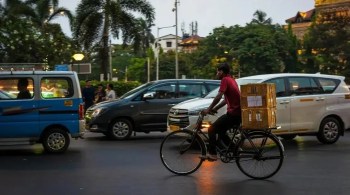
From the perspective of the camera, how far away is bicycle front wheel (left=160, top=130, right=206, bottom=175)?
28.1 feet

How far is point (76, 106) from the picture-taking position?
39.0ft

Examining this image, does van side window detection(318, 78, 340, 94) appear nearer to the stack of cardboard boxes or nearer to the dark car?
the dark car

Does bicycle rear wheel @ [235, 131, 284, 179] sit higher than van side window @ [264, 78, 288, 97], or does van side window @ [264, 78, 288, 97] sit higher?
van side window @ [264, 78, 288, 97]

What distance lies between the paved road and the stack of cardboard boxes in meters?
0.88

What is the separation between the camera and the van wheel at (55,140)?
11742 mm

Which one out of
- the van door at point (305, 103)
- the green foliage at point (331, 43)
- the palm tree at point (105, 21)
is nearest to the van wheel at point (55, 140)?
the van door at point (305, 103)

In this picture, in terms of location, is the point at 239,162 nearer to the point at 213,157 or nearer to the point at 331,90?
the point at 213,157

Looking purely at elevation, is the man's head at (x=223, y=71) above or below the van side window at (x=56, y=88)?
above

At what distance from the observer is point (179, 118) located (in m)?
12.4

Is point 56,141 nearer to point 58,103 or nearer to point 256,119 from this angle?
point 58,103

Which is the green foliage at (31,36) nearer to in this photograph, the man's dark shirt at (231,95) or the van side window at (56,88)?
the van side window at (56,88)

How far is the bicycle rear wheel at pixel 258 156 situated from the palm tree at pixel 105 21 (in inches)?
889

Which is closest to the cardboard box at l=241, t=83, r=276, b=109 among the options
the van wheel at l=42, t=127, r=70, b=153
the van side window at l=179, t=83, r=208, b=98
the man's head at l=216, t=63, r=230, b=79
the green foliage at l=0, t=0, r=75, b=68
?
the man's head at l=216, t=63, r=230, b=79

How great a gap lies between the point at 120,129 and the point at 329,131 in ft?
18.5
